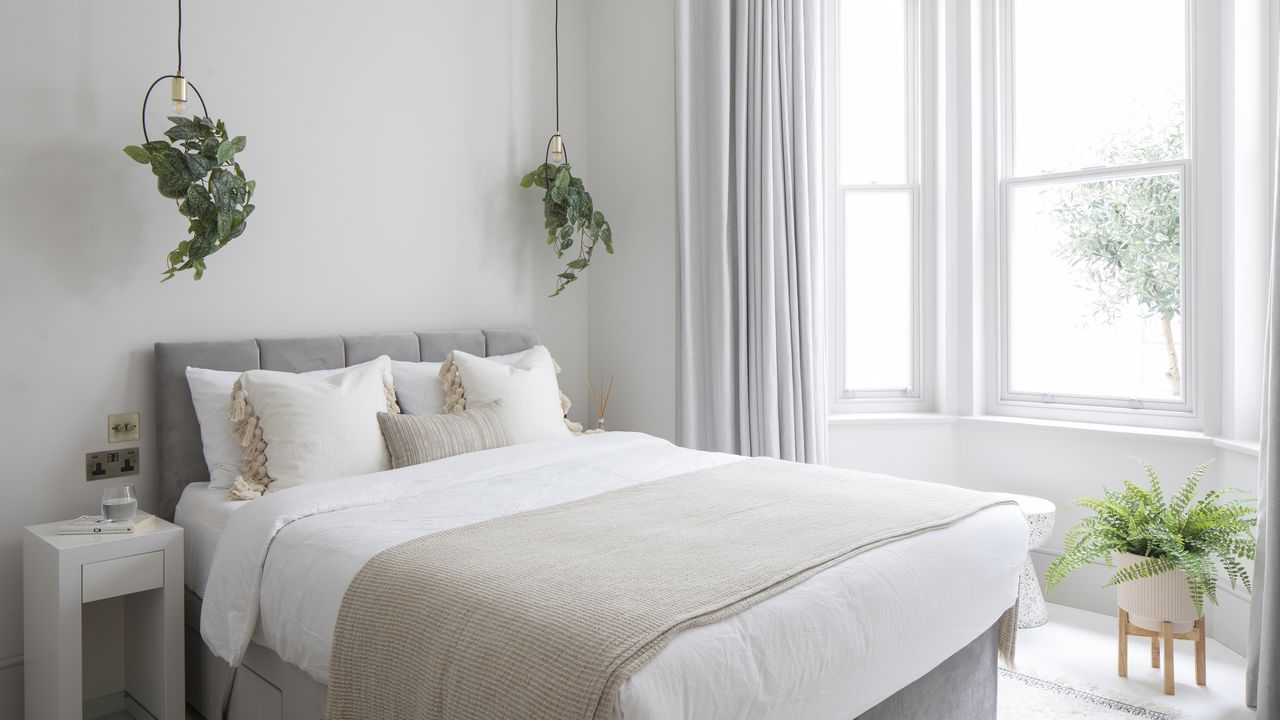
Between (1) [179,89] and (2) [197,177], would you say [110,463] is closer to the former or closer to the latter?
(2) [197,177]

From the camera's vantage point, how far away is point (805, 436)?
365cm

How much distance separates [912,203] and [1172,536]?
1853 millimetres

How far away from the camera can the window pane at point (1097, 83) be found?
3.38m

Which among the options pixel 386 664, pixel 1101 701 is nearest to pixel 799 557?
pixel 386 664

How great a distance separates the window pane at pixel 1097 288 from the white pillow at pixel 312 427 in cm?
285

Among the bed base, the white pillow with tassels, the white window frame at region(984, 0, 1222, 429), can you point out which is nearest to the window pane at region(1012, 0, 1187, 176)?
the white window frame at region(984, 0, 1222, 429)

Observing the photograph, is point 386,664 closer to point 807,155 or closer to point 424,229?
point 424,229

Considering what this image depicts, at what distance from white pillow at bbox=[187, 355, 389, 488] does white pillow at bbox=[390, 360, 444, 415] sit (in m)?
0.58

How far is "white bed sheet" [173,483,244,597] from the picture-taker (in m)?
2.39

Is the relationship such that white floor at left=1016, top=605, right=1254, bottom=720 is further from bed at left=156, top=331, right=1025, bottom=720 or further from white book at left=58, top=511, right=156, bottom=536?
white book at left=58, top=511, right=156, bottom=536

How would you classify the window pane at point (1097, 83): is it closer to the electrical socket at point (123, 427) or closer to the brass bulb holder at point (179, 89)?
the brass bulb holder at point (179, 89)

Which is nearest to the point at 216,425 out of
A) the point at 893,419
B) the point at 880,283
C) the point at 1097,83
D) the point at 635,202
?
the point at 635,202

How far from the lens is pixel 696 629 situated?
142 centimetres

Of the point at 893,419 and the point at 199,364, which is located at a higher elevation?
the point at 199,364
